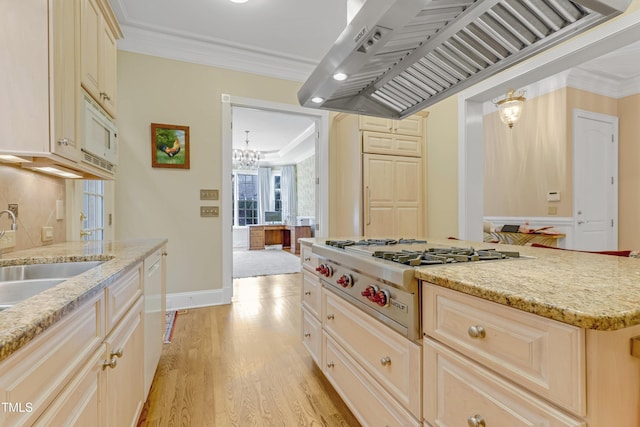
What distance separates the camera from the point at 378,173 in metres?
3.38

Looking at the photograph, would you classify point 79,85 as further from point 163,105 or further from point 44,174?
point 163,105

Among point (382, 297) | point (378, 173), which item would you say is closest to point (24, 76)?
point (382, 297)

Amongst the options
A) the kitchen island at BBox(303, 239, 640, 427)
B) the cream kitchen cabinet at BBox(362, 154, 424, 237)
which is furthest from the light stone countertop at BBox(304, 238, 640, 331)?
the cream kitchen cabinet at BBox(362, 154, 424, 237)

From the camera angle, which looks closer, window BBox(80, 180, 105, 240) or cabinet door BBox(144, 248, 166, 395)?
cabinet door BBox(144, 248, 166, 395)

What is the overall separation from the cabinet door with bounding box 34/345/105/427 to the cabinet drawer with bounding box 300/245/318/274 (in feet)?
3.86

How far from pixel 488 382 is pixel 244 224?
8.98 meters

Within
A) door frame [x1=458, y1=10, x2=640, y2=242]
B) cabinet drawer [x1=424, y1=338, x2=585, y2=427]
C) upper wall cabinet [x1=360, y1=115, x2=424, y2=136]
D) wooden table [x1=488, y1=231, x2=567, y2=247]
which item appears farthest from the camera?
wooden table [x1=488, y1=231, x2=567, y2=247]

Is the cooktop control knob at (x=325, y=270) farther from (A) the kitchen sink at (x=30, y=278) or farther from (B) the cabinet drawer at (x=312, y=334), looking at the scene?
(A) the kitchen sink at (x=30, y=278)

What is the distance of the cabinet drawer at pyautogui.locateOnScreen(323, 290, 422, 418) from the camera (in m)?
1.02

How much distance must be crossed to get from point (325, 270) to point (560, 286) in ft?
3.59

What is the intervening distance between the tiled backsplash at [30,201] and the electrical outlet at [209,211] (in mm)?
1441

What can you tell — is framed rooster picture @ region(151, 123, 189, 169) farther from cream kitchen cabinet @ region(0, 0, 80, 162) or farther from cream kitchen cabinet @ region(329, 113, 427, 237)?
cream kitchen cabinet @ region(0, 0, 80, 162)

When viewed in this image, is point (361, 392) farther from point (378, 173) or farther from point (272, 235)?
point (272, 235)

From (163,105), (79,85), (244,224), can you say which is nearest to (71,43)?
(79,85)
